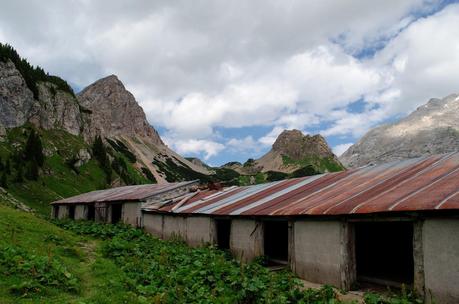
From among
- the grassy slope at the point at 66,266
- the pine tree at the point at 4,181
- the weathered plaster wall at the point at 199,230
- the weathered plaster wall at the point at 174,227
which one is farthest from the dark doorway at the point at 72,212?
the weathered plaster wall at the point at 199,230

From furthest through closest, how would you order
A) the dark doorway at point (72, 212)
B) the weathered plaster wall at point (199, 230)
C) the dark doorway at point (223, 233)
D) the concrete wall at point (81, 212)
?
the dark doorway at point (72, 212)
the concrete wall at point (81, 212)
the dark doorway at point (223, 233)
the weathered plaster wall at point (199, 230)

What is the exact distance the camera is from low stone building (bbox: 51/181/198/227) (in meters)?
29.9

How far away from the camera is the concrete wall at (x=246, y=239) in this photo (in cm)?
1714

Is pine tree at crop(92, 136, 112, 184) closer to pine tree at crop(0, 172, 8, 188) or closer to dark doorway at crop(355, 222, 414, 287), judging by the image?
pine tree at crop(0, 172, 8, 188)

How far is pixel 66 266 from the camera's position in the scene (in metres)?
13.4

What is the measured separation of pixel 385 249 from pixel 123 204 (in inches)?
845

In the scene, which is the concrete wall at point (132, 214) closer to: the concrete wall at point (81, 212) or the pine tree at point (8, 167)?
the concrete wall at point (81, 212)

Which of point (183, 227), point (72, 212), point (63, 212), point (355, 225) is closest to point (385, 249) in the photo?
point (355, 225)

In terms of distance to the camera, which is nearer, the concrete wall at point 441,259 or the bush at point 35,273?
the concrete wall at point 441,259

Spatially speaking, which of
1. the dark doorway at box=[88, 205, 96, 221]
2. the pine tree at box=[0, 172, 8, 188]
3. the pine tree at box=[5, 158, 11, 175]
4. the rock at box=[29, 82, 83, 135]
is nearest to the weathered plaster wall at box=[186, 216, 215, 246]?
the dark doorway at box=[88, 205, 96, 221]

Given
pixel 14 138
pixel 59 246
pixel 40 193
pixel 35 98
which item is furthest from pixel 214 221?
pixel 35 98

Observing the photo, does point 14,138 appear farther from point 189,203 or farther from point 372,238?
point 372,238

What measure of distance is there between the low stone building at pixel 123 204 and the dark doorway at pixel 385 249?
53.0 ft

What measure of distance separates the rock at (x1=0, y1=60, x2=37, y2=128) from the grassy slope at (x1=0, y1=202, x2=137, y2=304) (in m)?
63.8
